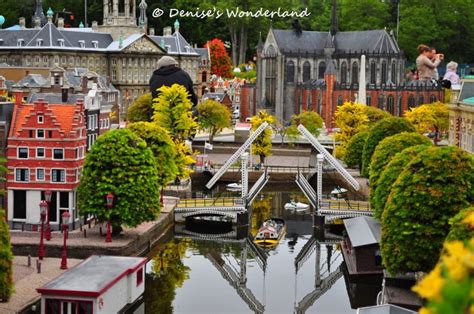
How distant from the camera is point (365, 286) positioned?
46438 mm

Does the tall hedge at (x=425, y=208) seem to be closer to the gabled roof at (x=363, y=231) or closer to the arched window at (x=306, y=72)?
the gabled roof at (x=363, y=231)

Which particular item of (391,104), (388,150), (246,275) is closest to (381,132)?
(388,150)

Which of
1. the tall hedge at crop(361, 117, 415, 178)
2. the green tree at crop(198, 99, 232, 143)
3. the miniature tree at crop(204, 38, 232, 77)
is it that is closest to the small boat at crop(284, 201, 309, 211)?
the tall hedge at crop(361, 117, 415, 178)

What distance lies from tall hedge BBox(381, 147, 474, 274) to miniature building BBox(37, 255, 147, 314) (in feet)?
37.9

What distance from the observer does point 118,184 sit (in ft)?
168

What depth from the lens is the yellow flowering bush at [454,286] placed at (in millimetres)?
7051

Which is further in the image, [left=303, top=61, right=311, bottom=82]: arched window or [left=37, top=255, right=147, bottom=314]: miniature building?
[left=303, top=61, right=311, bottom=82]: arched window

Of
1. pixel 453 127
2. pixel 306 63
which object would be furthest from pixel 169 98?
pixel 306 63

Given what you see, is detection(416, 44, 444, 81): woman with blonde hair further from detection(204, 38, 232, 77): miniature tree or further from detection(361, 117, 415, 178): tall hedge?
detection(361, 117, 415, 178): tall hedge

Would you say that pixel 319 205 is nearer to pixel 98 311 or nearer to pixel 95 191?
pixel 95 191

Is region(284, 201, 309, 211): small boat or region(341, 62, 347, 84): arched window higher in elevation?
region(341, 62, 347, 84): arched window

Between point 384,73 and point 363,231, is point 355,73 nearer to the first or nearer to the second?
point 384,73

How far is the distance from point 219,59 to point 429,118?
66396 mm

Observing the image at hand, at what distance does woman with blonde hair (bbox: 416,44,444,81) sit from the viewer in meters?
143
